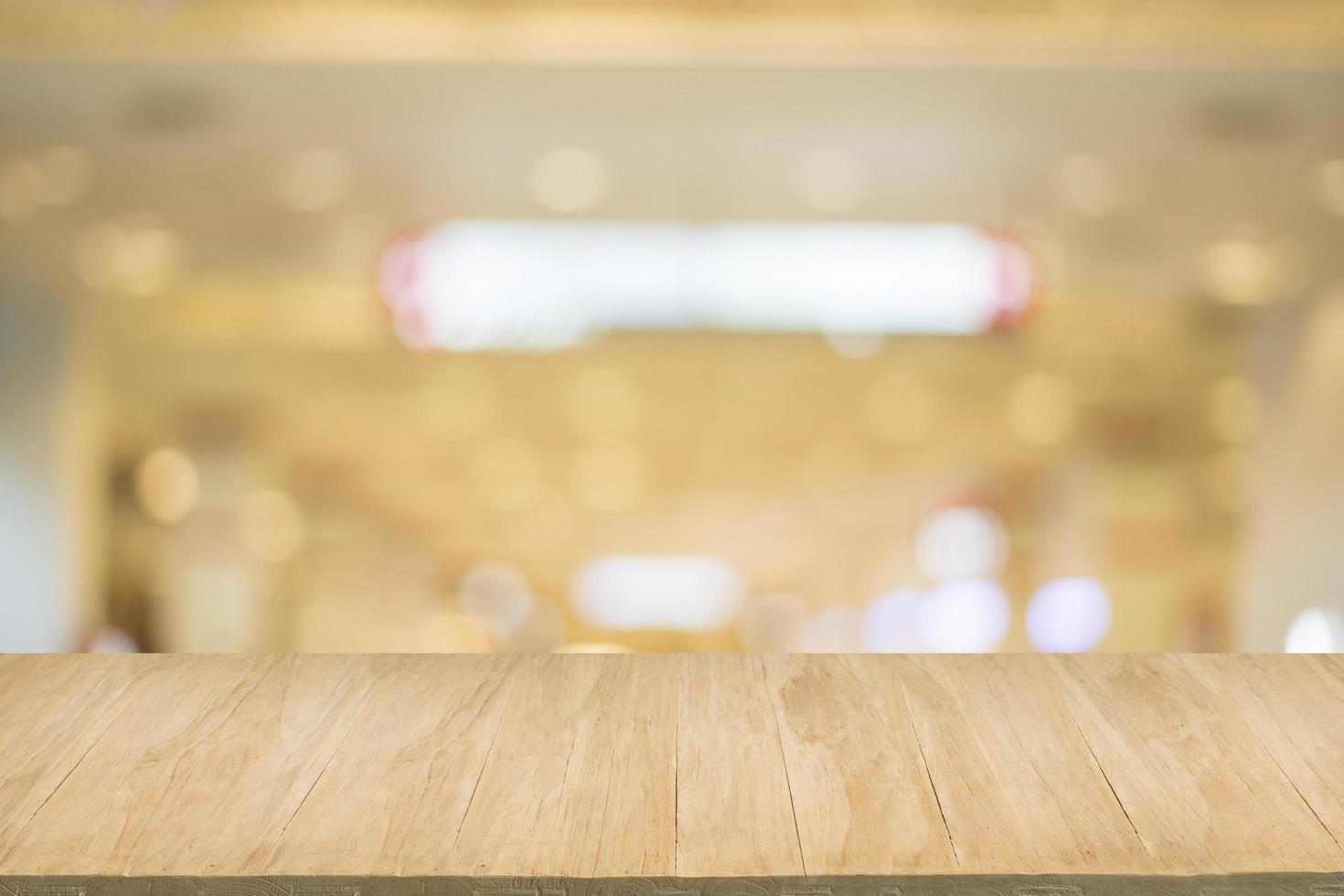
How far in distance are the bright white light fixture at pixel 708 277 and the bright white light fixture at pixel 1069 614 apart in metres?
2.67

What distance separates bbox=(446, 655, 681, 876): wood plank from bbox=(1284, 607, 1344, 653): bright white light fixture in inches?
163

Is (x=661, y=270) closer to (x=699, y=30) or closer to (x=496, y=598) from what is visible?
(x=699, y=30)

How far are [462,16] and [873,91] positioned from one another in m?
1.46

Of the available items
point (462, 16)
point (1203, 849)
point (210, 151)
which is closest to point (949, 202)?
point (462, 16)

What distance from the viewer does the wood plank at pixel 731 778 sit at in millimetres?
855

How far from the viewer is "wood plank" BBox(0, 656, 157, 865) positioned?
0.92 meters

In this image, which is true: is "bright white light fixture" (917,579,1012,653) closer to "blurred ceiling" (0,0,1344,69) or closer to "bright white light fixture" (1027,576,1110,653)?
"bright white light fixture" (1027,576,1110,653)

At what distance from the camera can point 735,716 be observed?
3.41 ft

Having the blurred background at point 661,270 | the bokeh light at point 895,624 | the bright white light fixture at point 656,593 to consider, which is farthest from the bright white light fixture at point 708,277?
the bright white light fixture at point 656,593

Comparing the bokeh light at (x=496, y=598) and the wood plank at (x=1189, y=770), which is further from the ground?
the wood plank at (x=1189, y=770)

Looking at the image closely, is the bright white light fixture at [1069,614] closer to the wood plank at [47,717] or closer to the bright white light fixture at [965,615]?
the bright white light fixture at [965,615]

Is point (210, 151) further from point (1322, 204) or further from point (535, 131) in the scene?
point (1322, 204)

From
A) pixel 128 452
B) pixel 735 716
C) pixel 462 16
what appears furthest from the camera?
pixel 128 452

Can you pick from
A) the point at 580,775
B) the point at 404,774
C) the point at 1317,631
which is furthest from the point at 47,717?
the point at 1317,631
